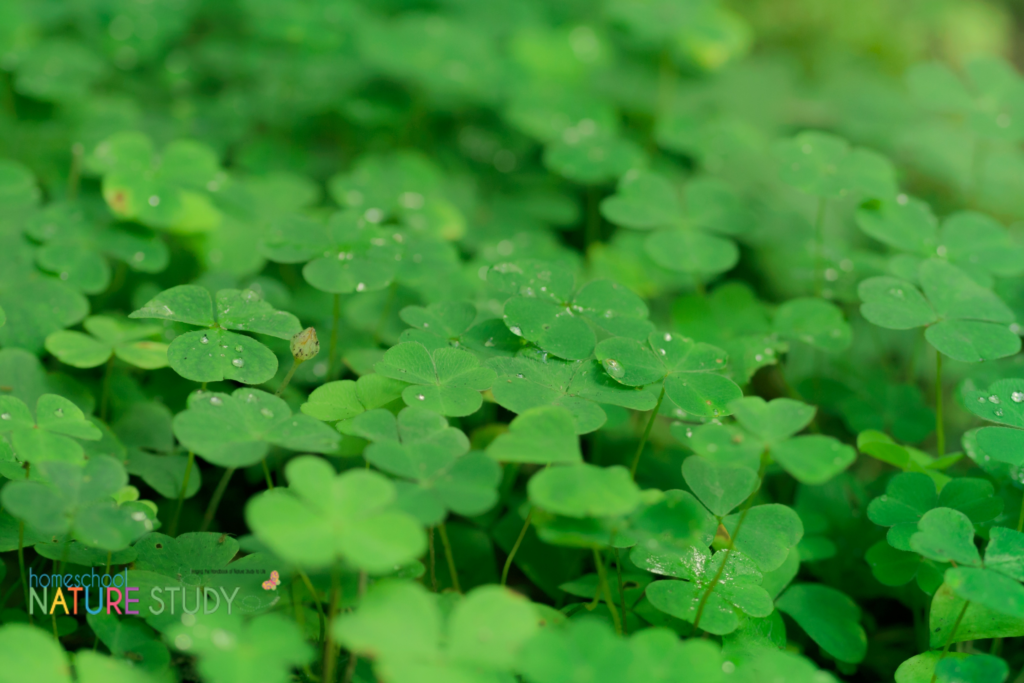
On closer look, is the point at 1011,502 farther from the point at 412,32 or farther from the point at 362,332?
the point at 412,32

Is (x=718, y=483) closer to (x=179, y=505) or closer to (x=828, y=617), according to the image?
(x=828, y=617)

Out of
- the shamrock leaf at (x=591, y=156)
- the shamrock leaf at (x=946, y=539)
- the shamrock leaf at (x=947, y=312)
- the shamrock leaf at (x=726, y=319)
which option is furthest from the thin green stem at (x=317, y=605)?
the shamrock leaf at (x=591, y=156)

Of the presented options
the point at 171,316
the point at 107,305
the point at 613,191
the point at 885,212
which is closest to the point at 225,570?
the point at 171,316

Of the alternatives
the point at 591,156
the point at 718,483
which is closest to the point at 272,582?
the point at 718,483

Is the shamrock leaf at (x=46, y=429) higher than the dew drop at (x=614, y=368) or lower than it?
lower

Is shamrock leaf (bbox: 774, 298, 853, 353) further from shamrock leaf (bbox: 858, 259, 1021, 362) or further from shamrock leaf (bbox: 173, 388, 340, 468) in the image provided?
shamrock leaf (bbox: 173, 388, 340, 468)

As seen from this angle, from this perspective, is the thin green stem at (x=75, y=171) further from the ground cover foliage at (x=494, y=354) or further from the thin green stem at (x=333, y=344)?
the thin green stem at (x=333, y=344)

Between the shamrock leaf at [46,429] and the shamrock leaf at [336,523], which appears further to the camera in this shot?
the shamrock leaf at [46,429]

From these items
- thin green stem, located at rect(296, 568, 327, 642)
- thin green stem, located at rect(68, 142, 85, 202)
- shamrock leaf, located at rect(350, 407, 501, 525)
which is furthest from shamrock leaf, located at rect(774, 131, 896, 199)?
thin green stem, located at rect(68, 142, 85, 202)
